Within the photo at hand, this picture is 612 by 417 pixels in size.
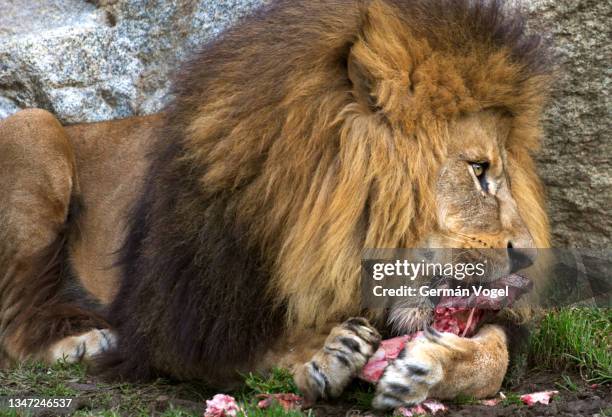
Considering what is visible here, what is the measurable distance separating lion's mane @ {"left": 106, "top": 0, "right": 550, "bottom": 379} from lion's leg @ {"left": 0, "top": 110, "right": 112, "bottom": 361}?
4.30 ft

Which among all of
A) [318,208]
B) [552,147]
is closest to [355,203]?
[318,208]

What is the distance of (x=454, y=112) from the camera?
12.3 ft

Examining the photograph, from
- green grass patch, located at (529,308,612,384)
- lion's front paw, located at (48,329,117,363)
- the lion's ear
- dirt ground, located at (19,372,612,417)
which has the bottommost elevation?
lion's front paw, located at (48,329,117,363)

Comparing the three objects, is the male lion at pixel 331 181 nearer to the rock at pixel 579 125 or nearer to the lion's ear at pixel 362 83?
the lion's ear at pixel 362 83

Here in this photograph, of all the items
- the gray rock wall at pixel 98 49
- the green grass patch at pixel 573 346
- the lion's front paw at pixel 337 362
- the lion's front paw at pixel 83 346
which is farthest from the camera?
the gray rock wall at pixel 98 49

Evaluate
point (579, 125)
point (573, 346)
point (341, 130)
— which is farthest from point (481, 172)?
point (579, 125)

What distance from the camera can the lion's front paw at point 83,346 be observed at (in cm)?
491

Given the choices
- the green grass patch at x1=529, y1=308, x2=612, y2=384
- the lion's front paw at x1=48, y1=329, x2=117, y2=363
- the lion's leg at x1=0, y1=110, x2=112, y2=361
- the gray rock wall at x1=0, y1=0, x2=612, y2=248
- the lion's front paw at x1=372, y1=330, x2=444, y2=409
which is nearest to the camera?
the lion's front paw at x1=372, y1=330, x2=444, y2=409

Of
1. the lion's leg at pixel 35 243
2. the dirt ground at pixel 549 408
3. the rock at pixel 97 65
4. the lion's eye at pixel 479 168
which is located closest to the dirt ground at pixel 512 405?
the dirt ground at pixel 549 408

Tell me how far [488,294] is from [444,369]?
42cm

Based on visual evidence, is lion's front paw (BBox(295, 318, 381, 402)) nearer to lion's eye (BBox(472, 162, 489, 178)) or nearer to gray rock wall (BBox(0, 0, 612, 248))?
lion's eye (BBox(472, 162, 489, 178))

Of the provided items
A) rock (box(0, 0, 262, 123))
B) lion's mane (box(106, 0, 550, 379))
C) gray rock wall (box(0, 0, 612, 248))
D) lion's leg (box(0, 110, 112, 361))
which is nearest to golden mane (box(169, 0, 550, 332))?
lion's mane (box(106, 0, 550, 379))

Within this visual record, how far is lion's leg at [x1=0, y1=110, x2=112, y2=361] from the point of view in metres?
5.20

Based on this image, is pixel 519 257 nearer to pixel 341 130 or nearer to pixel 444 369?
pixel 444 369
